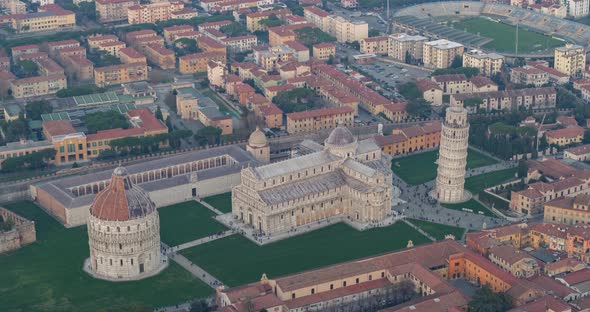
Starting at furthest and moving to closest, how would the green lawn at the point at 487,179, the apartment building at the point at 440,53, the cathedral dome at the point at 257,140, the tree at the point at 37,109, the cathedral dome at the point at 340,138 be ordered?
the apartment building at the point at 440,53
the tree at the point at 37,109
the cathedral dome at the point at 257,140
the green lawn at the point at 487,179
the cathedral dome at the point at 340,138

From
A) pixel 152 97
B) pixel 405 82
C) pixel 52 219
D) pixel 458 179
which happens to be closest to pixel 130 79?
pixel 152 97

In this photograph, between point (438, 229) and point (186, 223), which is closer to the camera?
point (438, 229)

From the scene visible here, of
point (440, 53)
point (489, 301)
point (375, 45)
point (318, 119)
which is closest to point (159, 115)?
point (318, 119)

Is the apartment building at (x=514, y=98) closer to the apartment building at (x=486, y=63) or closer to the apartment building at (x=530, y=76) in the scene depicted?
the apartment building at (x=530, y=76)

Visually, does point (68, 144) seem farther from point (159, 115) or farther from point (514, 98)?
point (514, 98)

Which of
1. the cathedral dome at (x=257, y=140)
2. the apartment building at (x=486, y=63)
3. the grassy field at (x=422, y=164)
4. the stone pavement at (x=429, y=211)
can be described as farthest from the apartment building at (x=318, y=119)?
the apartment building at (x=486, y=63)

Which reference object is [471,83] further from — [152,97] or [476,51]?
[152,97]
